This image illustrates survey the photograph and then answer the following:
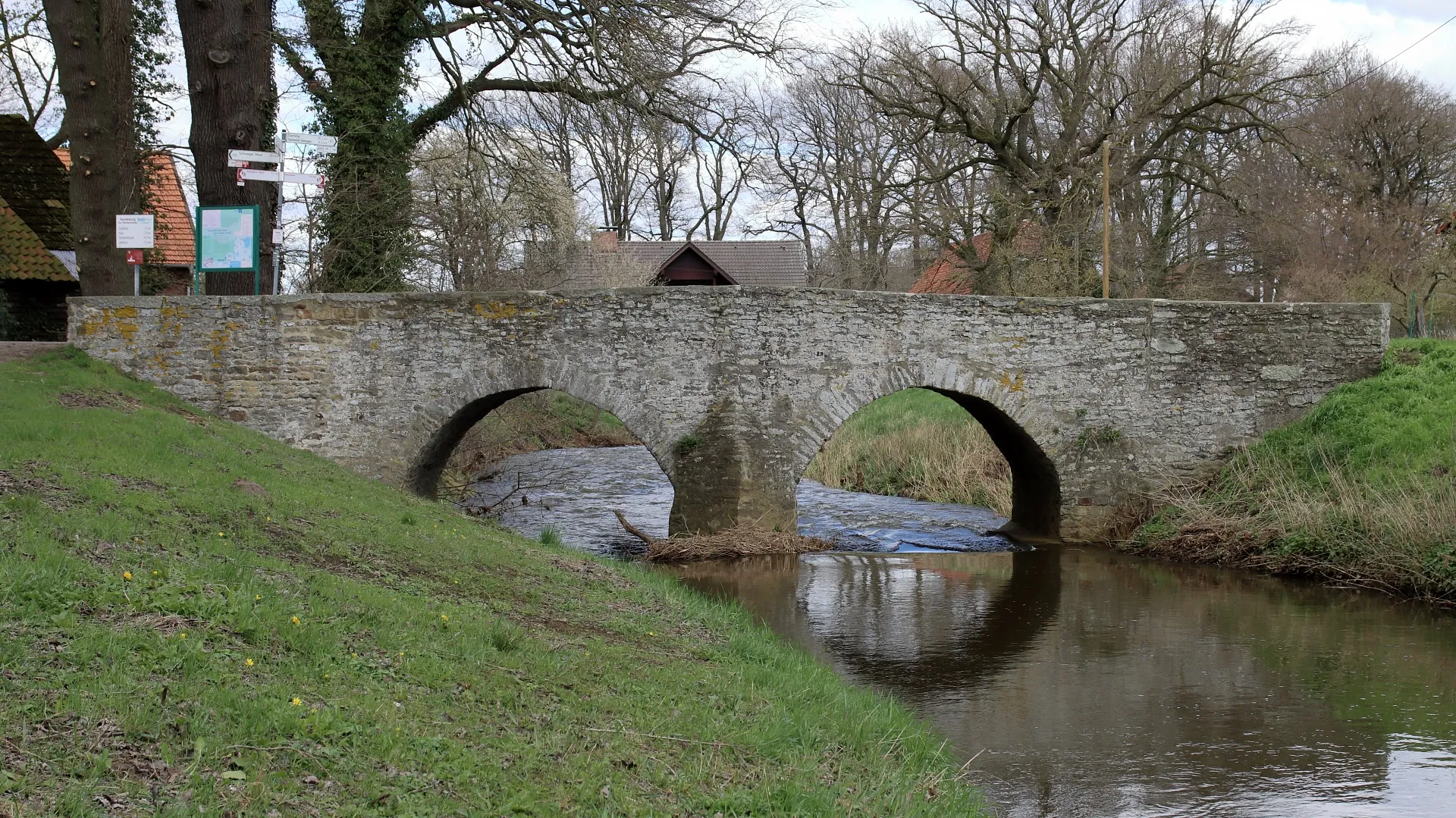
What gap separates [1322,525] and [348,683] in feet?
35.4

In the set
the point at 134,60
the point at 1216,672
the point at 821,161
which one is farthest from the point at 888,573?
the point at 821,161

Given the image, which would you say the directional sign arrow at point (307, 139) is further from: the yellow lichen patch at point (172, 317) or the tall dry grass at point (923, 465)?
the tall dry grass at point (923, 465)

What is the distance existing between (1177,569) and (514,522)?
8154mm

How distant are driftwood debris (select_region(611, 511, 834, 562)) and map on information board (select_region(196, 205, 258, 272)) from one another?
5.34 meters

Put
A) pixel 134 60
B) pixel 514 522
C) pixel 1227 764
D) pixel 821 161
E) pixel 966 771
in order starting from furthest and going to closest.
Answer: pixel 821 161 → pixel 134 60 → pixel 514 522 → pixel 1227 764 → pixel 966 771

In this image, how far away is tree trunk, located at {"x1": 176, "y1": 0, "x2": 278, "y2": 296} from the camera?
1326 centimetres

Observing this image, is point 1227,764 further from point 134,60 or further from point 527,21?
point 134,60

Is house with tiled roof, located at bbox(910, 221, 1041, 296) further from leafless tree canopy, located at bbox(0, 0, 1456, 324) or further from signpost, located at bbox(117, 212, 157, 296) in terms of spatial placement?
signpost, located at bbox(117, 212, 157, 296)

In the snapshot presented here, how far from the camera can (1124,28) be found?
Answer: 74.1 ft

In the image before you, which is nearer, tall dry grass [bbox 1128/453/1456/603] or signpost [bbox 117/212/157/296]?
tall dry grass [bbox 1128/453/1456/603]

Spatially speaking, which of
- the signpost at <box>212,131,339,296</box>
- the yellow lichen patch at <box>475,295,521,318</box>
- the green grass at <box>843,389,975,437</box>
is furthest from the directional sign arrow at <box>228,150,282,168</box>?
the green grass at <box>843,389,975,437</box>

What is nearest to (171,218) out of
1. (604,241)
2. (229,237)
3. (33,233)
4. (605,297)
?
(33,233)

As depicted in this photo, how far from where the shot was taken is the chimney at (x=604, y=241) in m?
29.4

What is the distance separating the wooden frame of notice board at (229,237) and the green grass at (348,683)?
4591 mm
